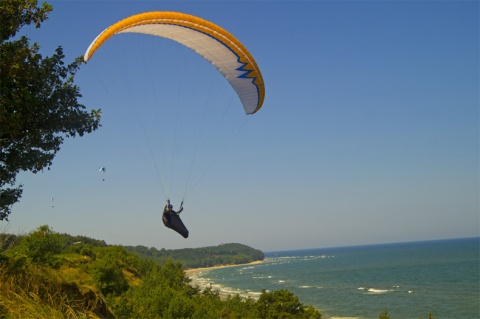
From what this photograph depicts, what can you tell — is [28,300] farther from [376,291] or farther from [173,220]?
[376,291]

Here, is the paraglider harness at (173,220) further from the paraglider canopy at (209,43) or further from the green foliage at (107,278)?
the green foliage at (107,278)

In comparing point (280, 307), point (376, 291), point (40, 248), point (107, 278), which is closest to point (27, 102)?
point (40, 248)

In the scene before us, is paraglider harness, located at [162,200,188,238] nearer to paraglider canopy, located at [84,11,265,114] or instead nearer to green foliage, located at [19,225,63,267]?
green foliage, located at [19,225,63,267]

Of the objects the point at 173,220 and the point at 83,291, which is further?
the point at 173,220

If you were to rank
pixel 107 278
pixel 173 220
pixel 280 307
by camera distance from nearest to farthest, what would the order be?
pixel 173 220 < pixel 107 278 < pixel 280 307

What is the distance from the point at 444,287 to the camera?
68.5m

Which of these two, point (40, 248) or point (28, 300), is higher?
point (40, 248)

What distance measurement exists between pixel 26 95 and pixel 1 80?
0.55m

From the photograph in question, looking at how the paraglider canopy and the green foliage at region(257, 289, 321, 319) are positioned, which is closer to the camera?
the paraglider canopy

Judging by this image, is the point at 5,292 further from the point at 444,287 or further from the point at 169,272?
the point at 444,287

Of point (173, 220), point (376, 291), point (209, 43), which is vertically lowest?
point (376, 291)

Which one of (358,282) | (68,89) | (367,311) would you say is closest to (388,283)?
(358,282)

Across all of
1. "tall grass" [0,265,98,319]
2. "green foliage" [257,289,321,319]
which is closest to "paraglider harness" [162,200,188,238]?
"tall grass" [0,265,98,319]

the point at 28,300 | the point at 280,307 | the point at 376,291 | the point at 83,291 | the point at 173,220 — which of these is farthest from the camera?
the point at 376,291
